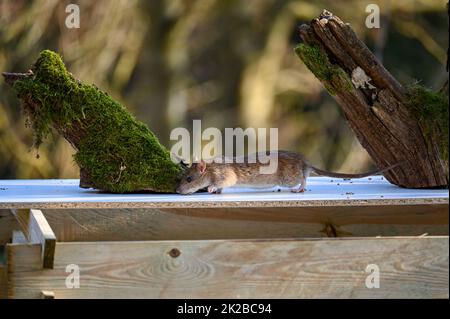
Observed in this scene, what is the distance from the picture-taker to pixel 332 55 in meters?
4.92

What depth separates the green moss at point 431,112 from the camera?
4.79 meters

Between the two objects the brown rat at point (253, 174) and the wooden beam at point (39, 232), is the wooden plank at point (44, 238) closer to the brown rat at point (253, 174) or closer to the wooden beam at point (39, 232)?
the wooden beam at point (39, 232)

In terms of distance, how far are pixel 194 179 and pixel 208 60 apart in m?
12.4

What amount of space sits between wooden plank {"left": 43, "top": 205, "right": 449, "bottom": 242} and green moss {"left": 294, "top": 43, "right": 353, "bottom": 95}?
677 millimetres

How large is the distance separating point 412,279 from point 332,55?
149cm

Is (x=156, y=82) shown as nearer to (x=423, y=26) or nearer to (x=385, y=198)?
(x=423, y=26)

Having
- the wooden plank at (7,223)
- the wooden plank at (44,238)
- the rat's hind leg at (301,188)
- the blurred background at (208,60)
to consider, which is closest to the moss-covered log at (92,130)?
the wooden plank at (7,223)

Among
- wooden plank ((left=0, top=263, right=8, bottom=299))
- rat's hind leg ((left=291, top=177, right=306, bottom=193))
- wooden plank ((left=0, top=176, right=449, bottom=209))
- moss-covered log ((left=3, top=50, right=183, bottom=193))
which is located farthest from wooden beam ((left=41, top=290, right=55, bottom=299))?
rat's hind leg ((left=291, top=177, right=306, bottom=193))

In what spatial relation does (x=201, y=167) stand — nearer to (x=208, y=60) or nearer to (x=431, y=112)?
(x=431, y=112)

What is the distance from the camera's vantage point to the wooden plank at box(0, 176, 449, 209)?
429 centimetres

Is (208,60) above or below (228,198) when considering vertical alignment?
above

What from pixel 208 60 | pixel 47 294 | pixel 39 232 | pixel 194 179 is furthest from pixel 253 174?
pixel 208 60

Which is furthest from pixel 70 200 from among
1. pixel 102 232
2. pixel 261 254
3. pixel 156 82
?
pixel 156 82

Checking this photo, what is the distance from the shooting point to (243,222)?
4.79 m
